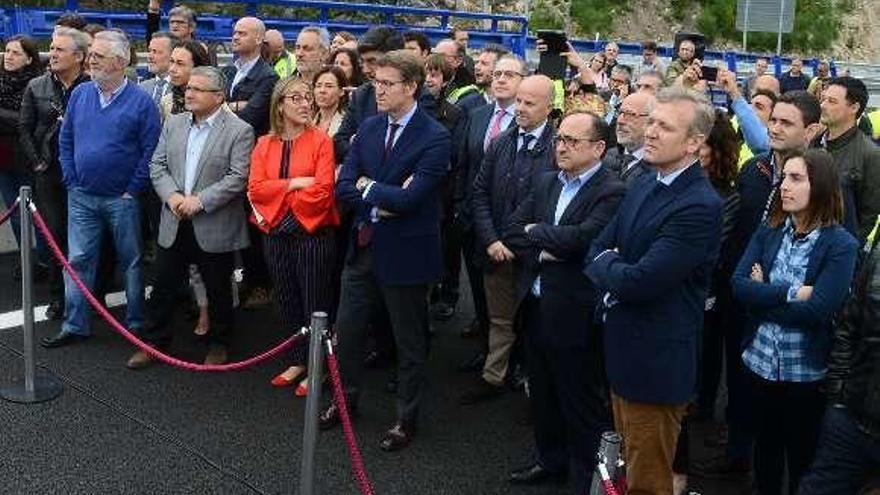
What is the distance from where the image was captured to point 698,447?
16.2ft

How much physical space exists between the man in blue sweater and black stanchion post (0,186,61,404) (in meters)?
0.63

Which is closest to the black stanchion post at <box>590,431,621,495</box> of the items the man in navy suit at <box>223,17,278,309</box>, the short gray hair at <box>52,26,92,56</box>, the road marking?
the man in navy suit at <box>223,17,278,309</box>

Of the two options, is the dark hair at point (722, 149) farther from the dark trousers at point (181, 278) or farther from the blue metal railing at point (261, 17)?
the blue metal railing at point (261, 17)

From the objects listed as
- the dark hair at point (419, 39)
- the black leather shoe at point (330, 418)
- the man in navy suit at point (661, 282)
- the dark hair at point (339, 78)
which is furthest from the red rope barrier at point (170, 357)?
the dark hair at point (419, 39)

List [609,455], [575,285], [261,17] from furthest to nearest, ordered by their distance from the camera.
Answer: [261,17], [575,285], [609,455]

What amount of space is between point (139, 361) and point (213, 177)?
1292 millimetres

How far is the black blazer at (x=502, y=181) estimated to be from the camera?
4.79 metres

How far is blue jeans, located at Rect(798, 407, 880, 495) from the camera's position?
3.07 meters

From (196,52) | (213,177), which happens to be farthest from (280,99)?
(196,52)

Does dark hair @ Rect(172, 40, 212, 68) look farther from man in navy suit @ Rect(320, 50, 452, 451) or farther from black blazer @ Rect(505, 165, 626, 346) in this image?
black blazer @ Rect(505, 165, 626, 346)

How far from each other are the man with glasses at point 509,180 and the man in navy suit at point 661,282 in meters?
1.04

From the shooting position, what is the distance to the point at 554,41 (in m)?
7.22

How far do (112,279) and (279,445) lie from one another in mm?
3176

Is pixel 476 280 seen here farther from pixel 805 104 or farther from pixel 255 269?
pixel 805 104
